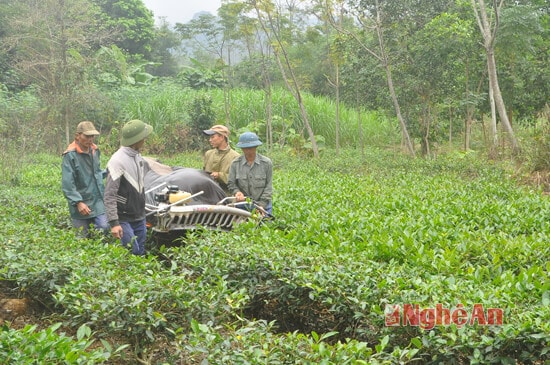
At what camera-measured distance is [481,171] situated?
1309 centimetres

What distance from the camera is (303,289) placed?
4902 mm

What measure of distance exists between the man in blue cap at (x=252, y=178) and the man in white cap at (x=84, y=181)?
150 cm

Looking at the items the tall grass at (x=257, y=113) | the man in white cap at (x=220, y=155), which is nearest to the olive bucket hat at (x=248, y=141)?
the man in white cap at (x=220, y=155)

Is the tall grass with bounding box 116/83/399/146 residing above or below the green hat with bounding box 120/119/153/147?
below

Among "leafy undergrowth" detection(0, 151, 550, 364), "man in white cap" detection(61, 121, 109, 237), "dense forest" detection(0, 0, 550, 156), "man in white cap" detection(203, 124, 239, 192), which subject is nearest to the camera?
"leafy undergrowth" detection(0, 151, 550, 364)

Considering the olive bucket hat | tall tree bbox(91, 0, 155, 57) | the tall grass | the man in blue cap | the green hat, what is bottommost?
the tall grass

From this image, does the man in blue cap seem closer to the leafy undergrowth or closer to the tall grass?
the leafy undergrowth

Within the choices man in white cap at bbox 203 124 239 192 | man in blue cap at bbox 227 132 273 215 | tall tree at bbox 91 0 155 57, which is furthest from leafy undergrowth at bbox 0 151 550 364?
tall tree at bbox 91 0 155 57

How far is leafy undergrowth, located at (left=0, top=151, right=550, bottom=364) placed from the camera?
369 cm

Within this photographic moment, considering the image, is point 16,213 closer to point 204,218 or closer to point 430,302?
point 204,218

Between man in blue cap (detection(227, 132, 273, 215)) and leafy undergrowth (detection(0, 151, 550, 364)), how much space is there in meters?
0.38

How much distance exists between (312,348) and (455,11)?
15.2 m

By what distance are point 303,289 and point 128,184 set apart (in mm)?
2329

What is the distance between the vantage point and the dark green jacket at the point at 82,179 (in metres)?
6.97
